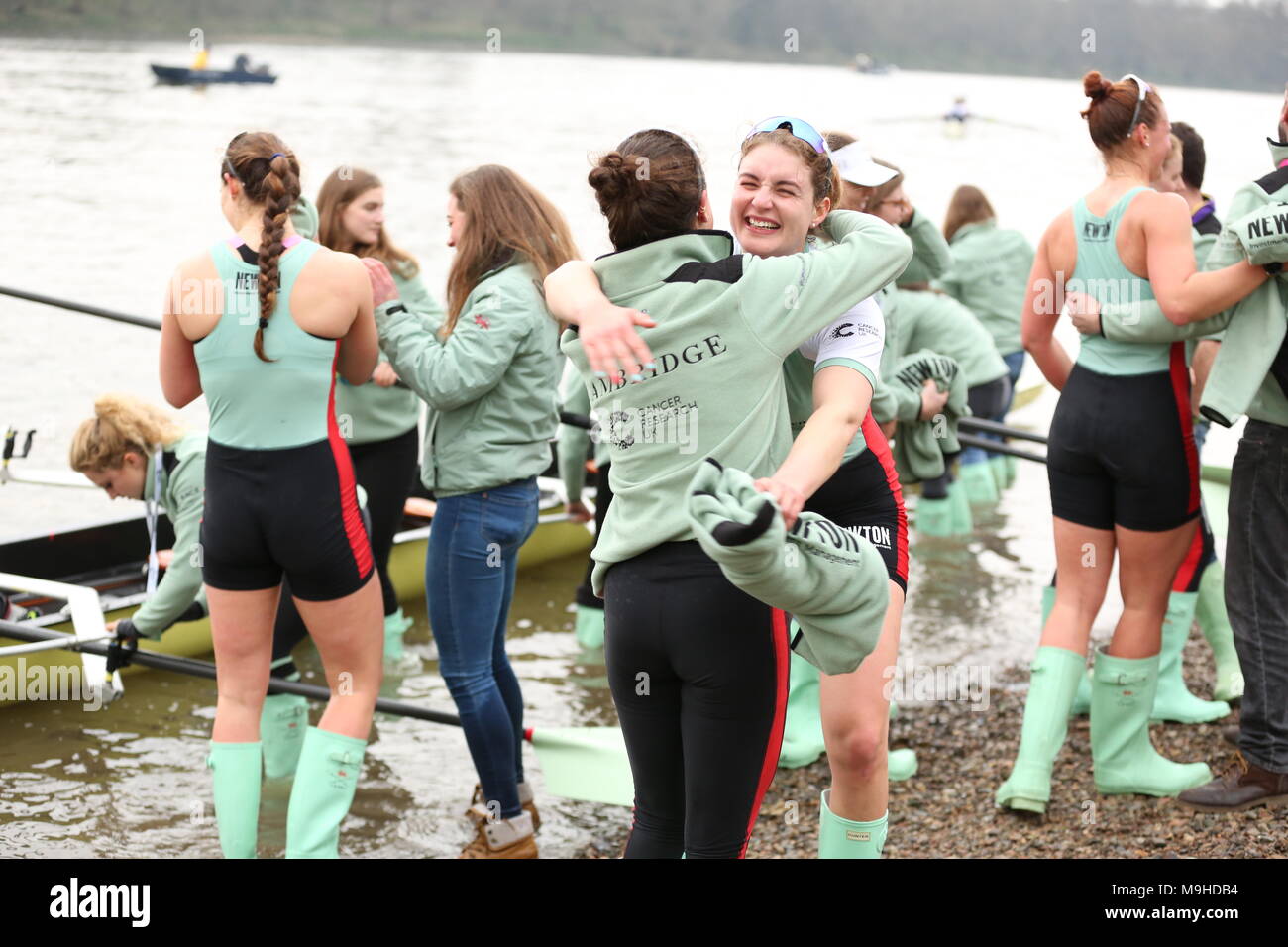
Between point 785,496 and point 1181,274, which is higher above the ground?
point 1181,274

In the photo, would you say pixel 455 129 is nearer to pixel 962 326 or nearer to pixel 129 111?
pixel 129 111

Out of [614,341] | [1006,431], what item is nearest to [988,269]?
[1006,431]

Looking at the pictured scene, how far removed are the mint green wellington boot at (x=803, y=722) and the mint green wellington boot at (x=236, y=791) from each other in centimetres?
196

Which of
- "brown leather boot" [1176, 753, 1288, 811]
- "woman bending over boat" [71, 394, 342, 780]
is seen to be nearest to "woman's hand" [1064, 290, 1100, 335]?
"brown leather boot" [1176, 753, 1288, 811]

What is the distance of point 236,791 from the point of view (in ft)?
12.6

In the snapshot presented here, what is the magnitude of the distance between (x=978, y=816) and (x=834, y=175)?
95.6 inches

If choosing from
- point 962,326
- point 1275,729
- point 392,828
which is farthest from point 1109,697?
point 962,326

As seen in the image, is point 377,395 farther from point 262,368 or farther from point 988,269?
point 988,269

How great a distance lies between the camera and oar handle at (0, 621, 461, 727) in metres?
4.57

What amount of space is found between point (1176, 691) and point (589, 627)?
104 inches

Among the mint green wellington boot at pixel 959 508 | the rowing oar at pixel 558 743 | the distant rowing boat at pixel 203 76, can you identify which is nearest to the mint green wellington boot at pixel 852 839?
the rowing oar at pixel 558 743

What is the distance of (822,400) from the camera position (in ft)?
8.80

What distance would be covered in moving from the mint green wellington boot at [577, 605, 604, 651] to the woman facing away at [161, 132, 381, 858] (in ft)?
8.67

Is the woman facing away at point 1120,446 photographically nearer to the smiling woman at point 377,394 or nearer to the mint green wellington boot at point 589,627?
the smiling woman at point 377,394
